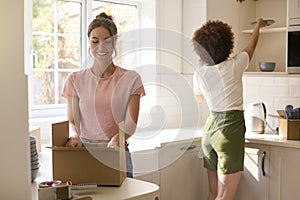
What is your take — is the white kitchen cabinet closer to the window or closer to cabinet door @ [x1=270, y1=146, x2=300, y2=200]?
cabinet door @ [x1=270, y1=146, x2=300, y2=200]

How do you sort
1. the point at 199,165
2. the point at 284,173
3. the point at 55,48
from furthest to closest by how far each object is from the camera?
the point at 199,165, the point at 55,48, the point at 284,173

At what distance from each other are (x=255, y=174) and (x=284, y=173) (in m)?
0.23

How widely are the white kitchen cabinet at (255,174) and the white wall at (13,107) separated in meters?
2.22

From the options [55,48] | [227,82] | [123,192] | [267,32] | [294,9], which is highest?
[294,9]

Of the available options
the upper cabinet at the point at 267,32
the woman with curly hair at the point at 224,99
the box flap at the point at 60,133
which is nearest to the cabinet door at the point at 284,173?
the woman with curly hair at the point at 224,99

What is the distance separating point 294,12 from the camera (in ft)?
10.7

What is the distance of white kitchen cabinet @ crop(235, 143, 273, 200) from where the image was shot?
10.4ft

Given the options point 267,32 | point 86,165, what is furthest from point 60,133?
point 267,32

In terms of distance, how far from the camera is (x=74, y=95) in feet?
7.02

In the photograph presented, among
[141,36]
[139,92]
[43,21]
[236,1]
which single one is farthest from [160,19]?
[139,92]

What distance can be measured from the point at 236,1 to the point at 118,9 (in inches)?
39.2

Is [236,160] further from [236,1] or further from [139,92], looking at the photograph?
[236,1]

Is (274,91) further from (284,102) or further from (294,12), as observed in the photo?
(294,12)

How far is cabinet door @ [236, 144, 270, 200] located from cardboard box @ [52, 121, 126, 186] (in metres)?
1.63
